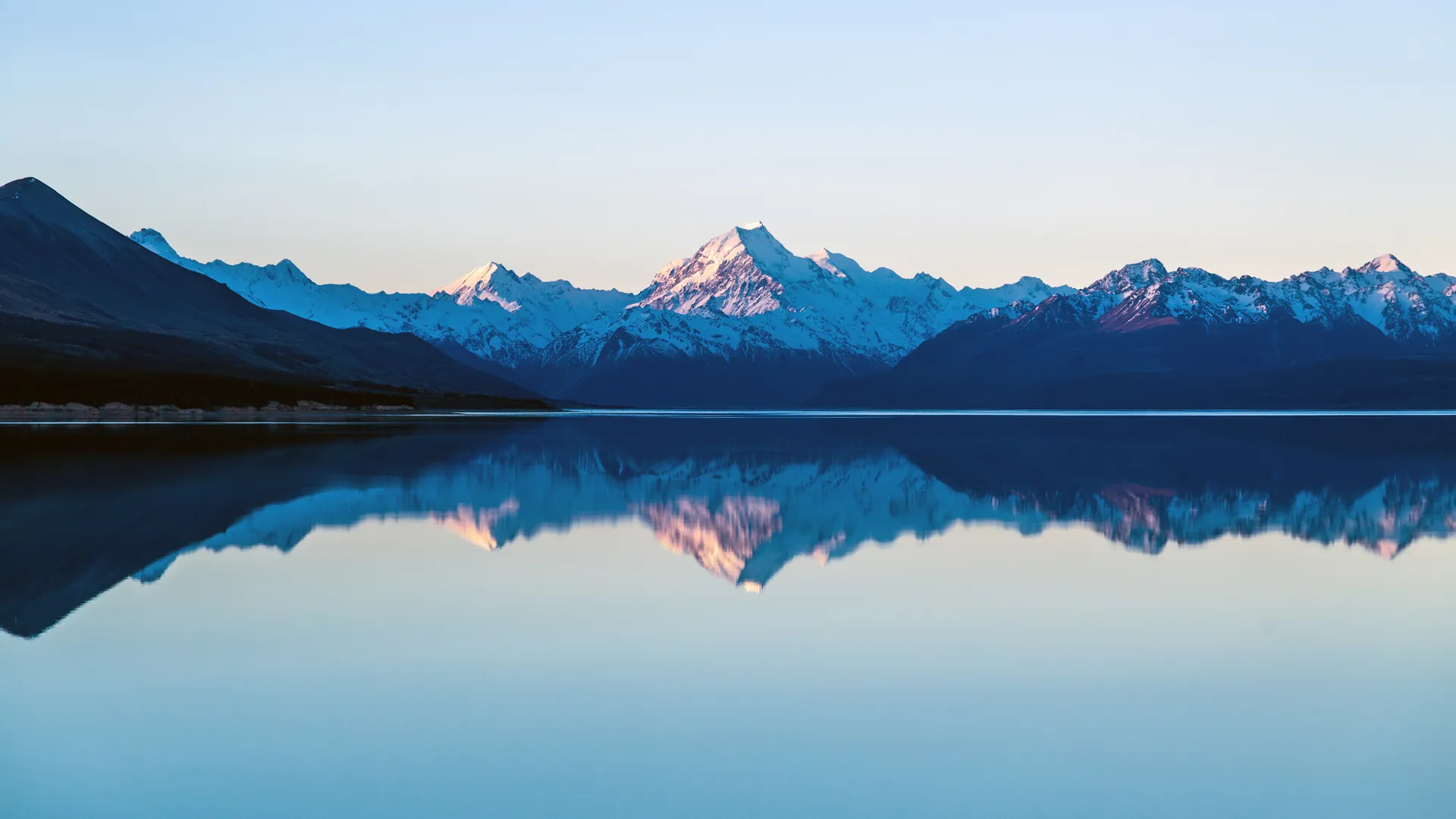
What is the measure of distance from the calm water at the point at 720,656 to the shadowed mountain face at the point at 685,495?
331mm

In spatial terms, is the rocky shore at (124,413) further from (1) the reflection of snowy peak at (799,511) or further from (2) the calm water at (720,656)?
(2) the calm water at (720,656)

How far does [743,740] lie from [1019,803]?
3.70 meters

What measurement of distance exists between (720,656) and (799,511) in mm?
25611

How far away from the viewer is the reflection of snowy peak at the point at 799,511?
121 feet

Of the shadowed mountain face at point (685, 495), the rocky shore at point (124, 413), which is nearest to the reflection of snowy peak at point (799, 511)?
the shadowed mountain face at point (685, 495)

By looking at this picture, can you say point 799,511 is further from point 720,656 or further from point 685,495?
point 720,656

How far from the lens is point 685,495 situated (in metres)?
52.9

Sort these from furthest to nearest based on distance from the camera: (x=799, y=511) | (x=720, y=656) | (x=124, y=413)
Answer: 1. (x=124, y=413)
2. (x=799, y=511)
3. (x=720, y=656)

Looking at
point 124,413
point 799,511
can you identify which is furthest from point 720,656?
point 124,413

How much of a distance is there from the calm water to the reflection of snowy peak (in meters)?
0.30

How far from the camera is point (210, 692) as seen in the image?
62.0 ft

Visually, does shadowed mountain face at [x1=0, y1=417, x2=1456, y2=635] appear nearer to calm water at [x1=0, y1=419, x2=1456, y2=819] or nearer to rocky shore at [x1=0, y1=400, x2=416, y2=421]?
calm water at [x1=0, y1=419, x2=1456, y2=819]

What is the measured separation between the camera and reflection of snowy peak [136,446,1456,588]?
121 feet

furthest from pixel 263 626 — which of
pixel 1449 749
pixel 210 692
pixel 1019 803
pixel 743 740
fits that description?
pixel 1449 749
